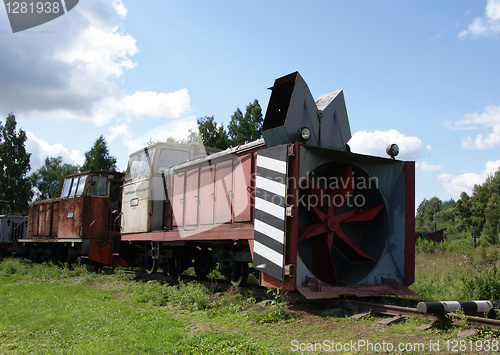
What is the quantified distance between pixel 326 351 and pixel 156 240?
6369mm

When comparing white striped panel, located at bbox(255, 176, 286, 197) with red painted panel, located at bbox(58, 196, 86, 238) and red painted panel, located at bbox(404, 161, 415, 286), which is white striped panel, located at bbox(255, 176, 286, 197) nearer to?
red painted panel, located at bbox(404, 161, 415, 286)

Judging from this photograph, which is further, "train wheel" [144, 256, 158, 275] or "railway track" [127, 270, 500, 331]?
"train wheel" [144, 256, 158, 275]

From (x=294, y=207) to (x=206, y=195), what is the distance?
330cm

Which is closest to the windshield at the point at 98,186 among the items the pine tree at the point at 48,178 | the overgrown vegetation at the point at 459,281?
the overgrown vegetation at the point at 459,281

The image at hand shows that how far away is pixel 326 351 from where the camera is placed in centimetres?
388

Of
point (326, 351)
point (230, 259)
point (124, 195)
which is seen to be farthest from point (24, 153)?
point (326, 351)

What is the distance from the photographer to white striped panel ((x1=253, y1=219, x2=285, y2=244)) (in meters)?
5.59

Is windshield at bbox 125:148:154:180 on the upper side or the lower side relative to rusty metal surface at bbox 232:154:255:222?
upper

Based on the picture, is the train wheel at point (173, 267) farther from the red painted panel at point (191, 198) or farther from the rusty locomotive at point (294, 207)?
the red painted panel at point (191, 198)

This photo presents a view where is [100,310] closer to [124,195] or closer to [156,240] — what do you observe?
[156,240]

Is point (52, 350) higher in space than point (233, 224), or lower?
lower

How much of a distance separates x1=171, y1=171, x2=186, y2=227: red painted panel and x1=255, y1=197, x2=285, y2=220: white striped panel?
11.6 ft

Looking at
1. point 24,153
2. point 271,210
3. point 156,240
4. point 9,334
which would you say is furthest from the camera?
point 24,153

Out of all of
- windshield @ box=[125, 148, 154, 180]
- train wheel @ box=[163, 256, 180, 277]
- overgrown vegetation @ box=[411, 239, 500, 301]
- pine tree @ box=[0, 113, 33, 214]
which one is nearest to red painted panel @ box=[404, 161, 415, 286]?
overgrown vegetation @ box=[411, 239, 500, 301]
